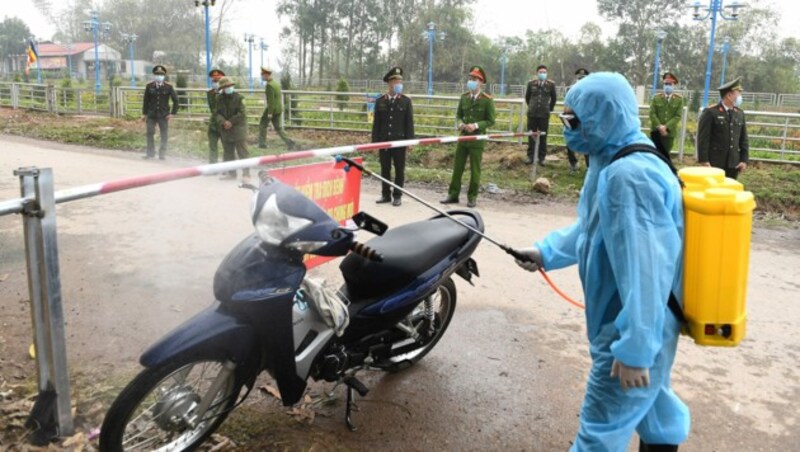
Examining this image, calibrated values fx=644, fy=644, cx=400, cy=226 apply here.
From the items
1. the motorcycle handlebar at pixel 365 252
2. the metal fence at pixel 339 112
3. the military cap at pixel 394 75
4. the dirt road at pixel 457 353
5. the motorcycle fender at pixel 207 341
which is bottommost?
the dirt road at pixel 457 353

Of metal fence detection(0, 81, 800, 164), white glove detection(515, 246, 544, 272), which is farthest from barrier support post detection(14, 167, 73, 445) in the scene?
metal fence detection(0, 81, 800, 164)

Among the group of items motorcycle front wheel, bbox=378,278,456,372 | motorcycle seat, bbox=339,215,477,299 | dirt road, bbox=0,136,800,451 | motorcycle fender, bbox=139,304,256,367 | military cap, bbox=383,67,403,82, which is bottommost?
dirt road, bbox=0,136,800,451

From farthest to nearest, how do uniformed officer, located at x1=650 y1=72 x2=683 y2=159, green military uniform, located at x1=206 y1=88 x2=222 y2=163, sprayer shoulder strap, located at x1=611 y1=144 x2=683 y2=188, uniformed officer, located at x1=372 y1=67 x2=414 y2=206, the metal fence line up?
the metal fence → uniformed officer, located at x1=650 y1=72 x2=683 y2=159 → green military uniform, located at x1=206 y1=88 x2=222 y2=163 → uniformed officer, located at x1=372 y1=67 x2=414 y2=206 → sprayer shoulder strap, located at x1=611 y1=144 x2=683 y2=188

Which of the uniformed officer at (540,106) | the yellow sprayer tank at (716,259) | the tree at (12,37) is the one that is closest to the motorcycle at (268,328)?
the yellow sprayer tank at (716,259)

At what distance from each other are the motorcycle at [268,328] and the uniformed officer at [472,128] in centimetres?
558

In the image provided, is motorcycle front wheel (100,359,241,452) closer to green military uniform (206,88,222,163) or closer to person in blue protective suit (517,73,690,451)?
person in blue protective suit (517,73,690,451)

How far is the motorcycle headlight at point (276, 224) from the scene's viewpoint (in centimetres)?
242

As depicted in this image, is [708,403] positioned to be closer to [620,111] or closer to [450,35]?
[620,111]

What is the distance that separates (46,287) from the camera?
2453 millimetres

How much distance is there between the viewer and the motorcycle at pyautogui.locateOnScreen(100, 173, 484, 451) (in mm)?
2398

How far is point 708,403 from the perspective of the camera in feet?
10.8

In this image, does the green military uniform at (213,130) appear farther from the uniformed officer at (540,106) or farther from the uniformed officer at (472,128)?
the uniformed officer at (540,106)

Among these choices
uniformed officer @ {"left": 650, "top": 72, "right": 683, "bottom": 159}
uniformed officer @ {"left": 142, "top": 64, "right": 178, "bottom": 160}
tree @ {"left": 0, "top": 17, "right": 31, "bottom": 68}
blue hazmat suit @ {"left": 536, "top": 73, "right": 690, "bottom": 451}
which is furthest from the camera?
tree @ {"left": 0, "top": 17, "right": 31, "bottom": 68}

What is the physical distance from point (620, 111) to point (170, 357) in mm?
1803
